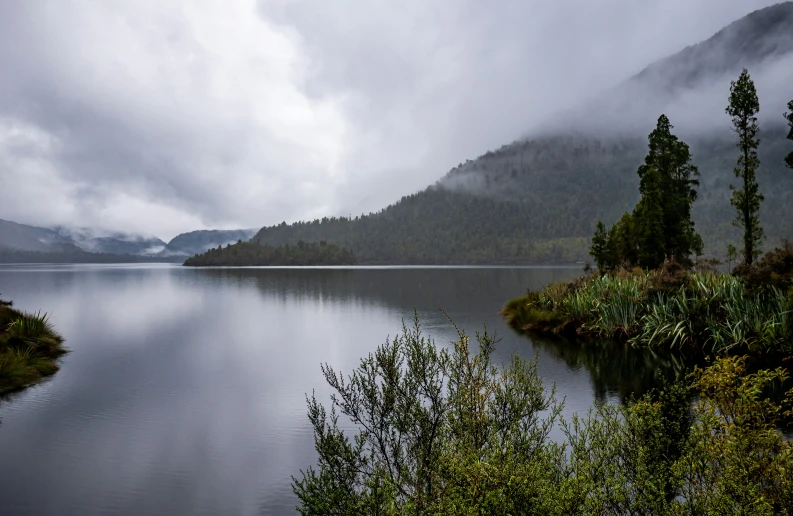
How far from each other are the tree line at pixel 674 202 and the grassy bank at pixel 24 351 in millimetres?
35340

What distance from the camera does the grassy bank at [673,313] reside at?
18.5 metres

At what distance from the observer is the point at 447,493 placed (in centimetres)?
484

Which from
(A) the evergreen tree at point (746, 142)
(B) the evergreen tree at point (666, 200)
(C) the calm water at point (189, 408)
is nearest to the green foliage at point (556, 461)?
(C) the calm water at point (189, 408)

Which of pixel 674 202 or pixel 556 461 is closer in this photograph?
pixel 556 461

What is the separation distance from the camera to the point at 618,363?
1903 centimetres

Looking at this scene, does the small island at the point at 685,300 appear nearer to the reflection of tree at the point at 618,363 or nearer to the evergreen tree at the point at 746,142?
the evergreen tree at the point at 746,142

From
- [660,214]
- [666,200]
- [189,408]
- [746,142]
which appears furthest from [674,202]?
[189,408]

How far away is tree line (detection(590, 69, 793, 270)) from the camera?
120 feet

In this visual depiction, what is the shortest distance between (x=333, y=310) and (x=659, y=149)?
36.2 meters

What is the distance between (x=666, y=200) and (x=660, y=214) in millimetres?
5714

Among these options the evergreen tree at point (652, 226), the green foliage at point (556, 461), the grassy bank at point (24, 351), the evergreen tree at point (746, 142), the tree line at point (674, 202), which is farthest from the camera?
the evergreen tree at point (652, 226)

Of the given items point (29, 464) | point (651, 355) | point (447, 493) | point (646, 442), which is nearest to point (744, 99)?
point (651, 355)

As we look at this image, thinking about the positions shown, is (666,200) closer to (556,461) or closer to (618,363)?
(618,363)

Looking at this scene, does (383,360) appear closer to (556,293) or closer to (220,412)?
(220,412)
